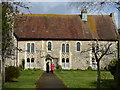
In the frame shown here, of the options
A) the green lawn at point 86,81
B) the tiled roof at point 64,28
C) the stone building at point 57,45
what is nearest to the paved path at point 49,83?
the green lawn at point 86,81

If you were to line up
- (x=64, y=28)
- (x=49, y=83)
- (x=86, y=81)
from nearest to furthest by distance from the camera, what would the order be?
(x=49, y=83)
(x=86, y=81)
(x=64, y=28)

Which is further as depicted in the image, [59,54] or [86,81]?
[59,54]

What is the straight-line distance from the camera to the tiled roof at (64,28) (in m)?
43.7

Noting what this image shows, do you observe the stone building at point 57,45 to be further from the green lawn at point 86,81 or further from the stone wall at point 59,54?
the green lawn at point 86,81

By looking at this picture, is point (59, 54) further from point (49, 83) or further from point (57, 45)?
point (49, 83)

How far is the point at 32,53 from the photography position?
143 ft

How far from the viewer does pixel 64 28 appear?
4522 centimetres

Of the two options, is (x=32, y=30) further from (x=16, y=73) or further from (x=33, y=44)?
(x=16, y=73)

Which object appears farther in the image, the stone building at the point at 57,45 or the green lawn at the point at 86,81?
the stone building at the point at 57,45

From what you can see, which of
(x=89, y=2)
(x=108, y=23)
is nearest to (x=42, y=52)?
(x=108, y=23)

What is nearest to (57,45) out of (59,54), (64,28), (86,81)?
(59,54)

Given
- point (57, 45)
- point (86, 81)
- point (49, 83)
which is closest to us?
point (49, 83)

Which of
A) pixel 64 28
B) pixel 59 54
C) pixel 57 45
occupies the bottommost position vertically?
pixel 59 54

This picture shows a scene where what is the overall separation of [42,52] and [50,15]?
26.3 ft
